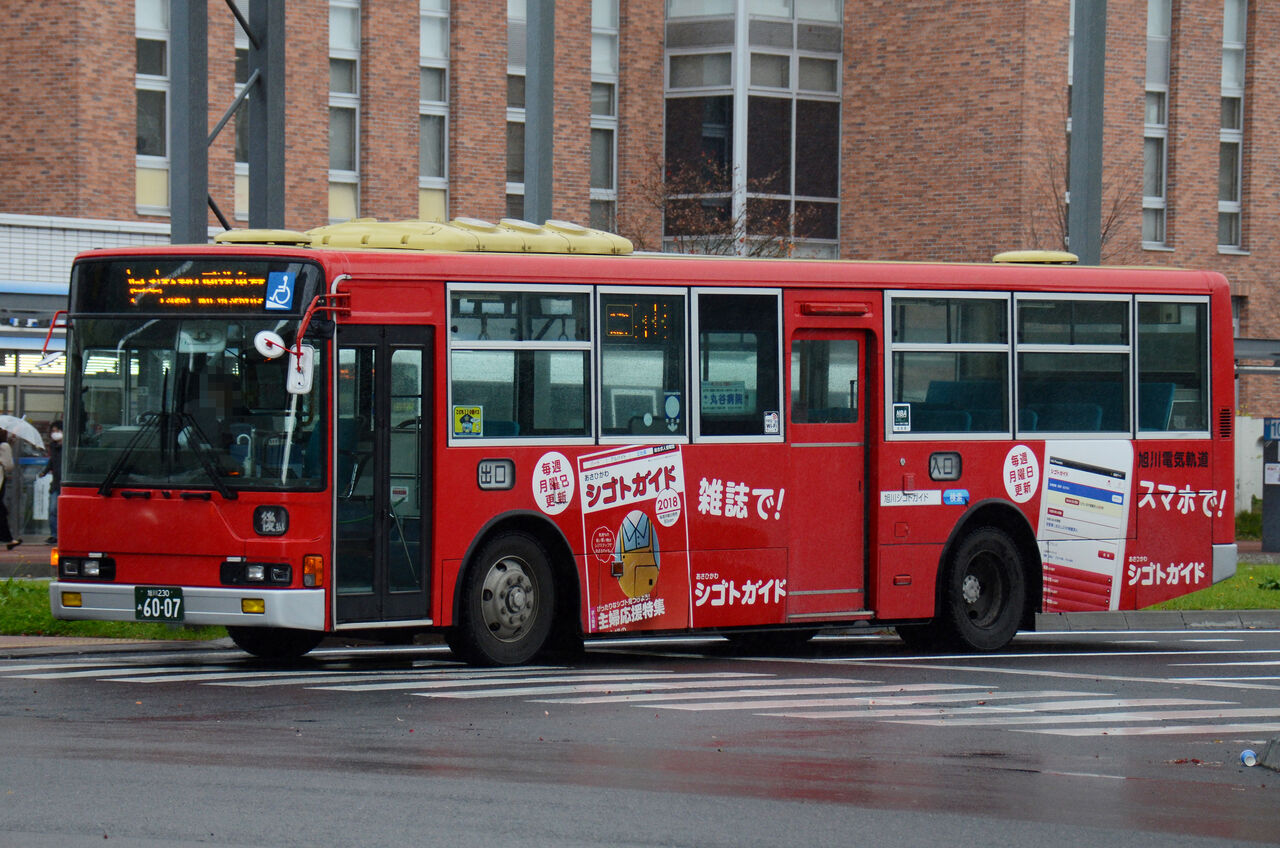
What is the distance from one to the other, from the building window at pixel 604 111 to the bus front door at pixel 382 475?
86.2ft

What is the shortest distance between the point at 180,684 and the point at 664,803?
5.21 m

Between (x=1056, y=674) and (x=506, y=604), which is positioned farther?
(x=1056, y=674)

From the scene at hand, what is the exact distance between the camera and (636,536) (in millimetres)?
14438

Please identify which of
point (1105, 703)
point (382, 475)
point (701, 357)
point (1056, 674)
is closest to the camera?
point (1105, 703)

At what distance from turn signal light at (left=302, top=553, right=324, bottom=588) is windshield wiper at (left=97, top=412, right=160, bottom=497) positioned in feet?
4.69

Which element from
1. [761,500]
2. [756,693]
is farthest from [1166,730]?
[761,500]

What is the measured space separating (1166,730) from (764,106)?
29.1m

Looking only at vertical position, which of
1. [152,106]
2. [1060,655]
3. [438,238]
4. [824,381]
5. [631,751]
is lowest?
[1060,655]

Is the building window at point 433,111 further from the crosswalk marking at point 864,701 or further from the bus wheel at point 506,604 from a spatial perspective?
the crosswalk marking at point 864,701

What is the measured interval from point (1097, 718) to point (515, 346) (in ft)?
15.7

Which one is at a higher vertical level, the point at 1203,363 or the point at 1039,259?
the point at 1039,259

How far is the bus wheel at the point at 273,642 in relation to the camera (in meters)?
14.6

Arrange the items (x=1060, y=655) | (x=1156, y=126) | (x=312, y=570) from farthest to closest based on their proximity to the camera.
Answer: (x=1156, y=126)
(x=1060, y=655)
(x=312, y=570)

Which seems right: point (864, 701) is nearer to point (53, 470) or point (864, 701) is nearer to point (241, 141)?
point (53, 470)
